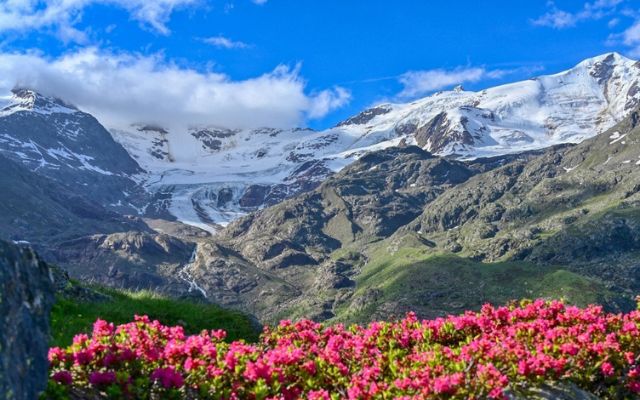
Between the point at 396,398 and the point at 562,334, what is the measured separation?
5.15 m

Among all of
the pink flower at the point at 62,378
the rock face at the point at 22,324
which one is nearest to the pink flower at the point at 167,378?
the pink flower at the point at 62,378

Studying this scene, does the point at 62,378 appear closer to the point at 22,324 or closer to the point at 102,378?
the point at 102,378

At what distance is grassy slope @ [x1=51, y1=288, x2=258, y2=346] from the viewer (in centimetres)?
1906

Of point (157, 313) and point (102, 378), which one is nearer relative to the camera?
point (102, 378)

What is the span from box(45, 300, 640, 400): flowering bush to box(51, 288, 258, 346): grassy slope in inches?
242

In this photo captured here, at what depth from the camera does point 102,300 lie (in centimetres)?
2230

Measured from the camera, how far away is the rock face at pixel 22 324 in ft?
23.5

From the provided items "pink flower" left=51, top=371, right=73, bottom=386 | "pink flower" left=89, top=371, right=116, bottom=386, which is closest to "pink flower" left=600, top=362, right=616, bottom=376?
"pink flower" left=89, top=371, right=116, bottom=386

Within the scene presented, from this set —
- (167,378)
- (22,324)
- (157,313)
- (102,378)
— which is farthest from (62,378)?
(157,313)

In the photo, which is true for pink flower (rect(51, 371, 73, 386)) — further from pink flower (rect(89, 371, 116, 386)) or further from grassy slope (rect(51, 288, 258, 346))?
grassy slope (rect(51, 288, 258, 346))

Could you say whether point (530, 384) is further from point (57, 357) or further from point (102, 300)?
point (102, 300)

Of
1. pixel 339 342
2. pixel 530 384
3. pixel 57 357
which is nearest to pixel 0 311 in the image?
pixel 57 357

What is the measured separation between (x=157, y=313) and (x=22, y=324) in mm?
13693

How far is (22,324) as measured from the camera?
7578mm
